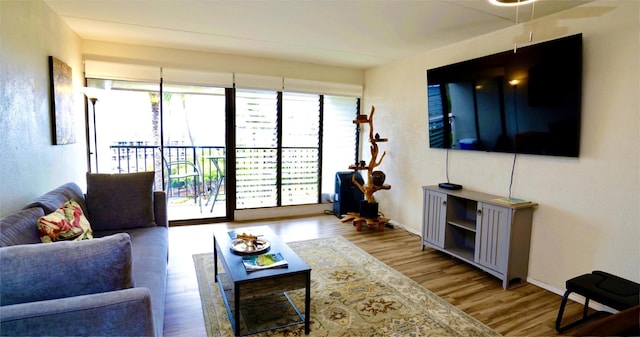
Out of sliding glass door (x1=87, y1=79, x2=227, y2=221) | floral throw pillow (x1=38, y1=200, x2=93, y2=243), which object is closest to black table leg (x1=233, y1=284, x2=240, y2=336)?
floral throw pillow (x1=38, y1=200, x2=93, y2=243)

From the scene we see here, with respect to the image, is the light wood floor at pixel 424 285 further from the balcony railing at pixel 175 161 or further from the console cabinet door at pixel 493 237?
the balcony railing at pixel 175 161

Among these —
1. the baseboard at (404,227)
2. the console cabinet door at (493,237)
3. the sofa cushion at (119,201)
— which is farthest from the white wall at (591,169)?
the sofa cushion at (119,201)

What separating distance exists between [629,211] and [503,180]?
3.19ft

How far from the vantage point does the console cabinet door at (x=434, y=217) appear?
341 centimetres

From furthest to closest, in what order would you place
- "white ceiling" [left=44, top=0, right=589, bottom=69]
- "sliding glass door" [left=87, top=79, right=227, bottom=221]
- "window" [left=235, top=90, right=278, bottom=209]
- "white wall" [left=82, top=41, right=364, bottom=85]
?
1. "window" [left=235, top=90, right=278, bottom=209]
2. "sliding glass door" [left=87, top=79, right=227, bottom=221]
3. "white wall" [left=82, top=41, right=364, bottom=85]
4. "white ceiling" [left=44, top=0, right=589, bottom=69]

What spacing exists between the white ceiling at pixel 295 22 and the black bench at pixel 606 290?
78.4 inches

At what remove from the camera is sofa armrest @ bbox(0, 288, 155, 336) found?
42.4 inches

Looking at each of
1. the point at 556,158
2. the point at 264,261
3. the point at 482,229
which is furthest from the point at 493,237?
the point at 264,261

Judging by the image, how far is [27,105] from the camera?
232 cm

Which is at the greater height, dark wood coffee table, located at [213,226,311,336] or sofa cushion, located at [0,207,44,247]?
sofa cushion, located at [0,207,44,247]

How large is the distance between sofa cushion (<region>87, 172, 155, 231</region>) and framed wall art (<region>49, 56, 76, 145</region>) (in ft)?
1.55

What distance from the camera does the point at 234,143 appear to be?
15.3ft

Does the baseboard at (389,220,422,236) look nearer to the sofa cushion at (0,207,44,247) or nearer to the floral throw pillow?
the floral throw pillow

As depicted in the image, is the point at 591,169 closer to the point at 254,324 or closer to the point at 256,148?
the point at 254,324
